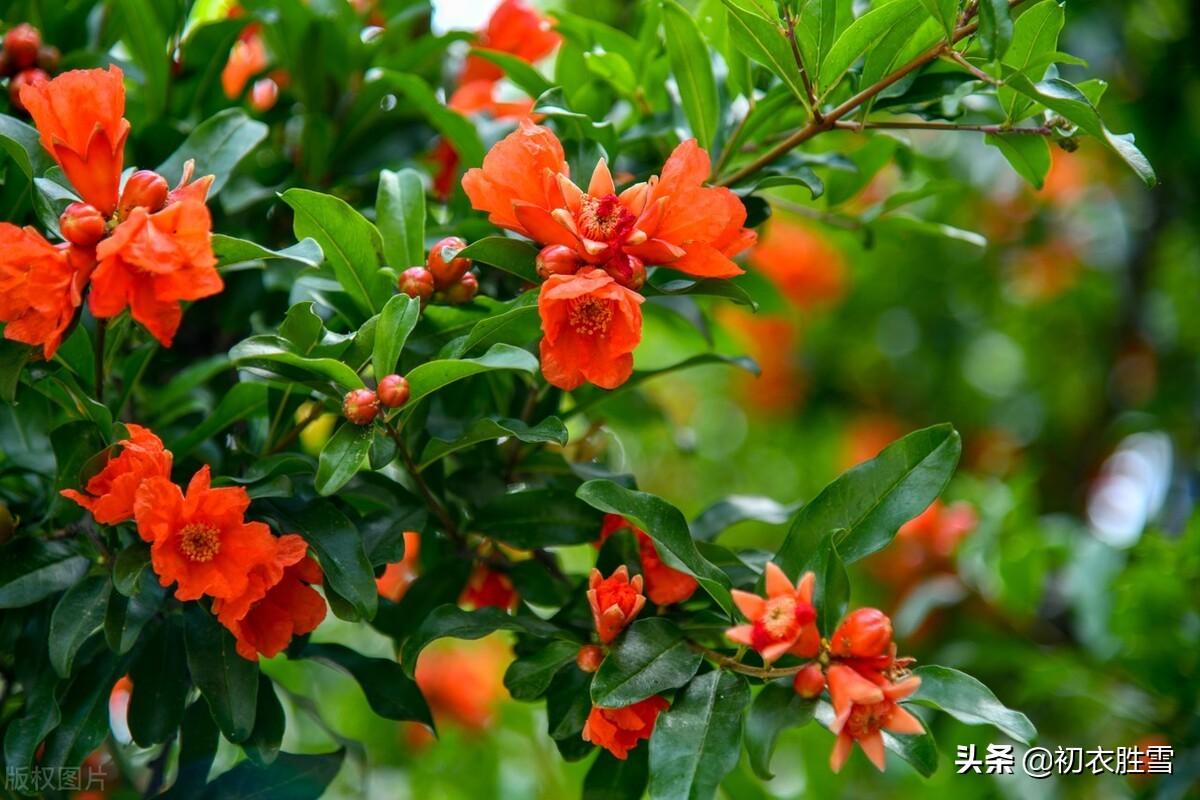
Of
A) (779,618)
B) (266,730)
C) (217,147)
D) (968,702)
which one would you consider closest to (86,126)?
(217,147)

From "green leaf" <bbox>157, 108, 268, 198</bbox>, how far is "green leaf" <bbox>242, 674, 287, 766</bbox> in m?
0.45

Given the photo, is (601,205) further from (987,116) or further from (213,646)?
(987,116)

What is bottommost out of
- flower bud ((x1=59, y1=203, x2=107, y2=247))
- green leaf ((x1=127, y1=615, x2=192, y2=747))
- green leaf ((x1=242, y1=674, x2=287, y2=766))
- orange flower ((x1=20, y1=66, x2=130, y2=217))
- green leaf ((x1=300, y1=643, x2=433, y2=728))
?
green leaf ((x1=300, y1=643, x2=433, y2=728))

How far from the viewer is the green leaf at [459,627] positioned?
3.21 feet

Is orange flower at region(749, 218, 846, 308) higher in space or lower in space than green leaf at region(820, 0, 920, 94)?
lower

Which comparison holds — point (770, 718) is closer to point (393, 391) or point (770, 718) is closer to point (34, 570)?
point (393, 391)

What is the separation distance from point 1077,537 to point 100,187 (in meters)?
1.56

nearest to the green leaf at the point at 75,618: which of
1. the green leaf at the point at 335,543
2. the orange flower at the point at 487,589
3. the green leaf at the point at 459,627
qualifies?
the green leaf at the point at 335,543

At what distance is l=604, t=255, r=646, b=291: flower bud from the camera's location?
90cm

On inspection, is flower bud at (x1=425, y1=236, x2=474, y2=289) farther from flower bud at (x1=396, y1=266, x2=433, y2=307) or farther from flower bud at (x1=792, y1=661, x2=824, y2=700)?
flower bud at (x1=792, y1=661, x2=824, y2=700)

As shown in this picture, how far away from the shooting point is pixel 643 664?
3.04 feet

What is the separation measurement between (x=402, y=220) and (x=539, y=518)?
29 cm

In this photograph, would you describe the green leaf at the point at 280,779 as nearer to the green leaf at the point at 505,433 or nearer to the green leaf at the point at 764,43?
the green leaf at the point at 505,433

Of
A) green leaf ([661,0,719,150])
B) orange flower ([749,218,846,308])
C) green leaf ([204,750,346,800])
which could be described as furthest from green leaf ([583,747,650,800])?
orange flower ([749,218,846,308])
